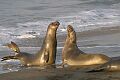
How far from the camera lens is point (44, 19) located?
18.5 m

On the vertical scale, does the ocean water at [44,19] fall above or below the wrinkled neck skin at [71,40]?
below

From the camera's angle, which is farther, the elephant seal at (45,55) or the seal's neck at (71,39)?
the seal's neck at (71,39)

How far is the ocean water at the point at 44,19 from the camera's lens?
1173 centimetres

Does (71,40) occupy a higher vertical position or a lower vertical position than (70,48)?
higher

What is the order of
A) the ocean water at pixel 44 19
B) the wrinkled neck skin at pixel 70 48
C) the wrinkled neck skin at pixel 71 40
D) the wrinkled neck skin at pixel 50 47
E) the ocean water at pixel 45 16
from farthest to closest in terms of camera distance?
1. the ocean water at pixel 45 16
2. the ocean water at pixel 44 19
3. the wrinkled neck skin at pixel 71 40
4. the wrinkled neck skin at pixel 50 47
5. the wrinkled neck skin at pixel 70 48

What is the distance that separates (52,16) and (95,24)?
2.77m

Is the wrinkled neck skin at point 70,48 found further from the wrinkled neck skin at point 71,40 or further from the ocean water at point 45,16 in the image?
the ocean water at point 45,16

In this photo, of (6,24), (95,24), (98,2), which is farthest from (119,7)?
(6,24)

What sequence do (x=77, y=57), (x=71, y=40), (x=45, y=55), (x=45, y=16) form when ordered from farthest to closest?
1. (x=45, y=16)
2. (x=71, y=40)
3. (x=45, y=55)
4. (x=77, y=57)

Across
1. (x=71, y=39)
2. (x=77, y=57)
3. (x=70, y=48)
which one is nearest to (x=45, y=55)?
(x=70, y=48)

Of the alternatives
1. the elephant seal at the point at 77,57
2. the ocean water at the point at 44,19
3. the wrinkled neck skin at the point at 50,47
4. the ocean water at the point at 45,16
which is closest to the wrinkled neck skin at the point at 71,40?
the elephant seal at the point at 77,57

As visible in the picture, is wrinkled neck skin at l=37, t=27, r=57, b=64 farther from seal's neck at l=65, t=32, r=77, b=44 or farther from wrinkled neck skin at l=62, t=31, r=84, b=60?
seal's neck at l=65, t=32, r=77, b=44

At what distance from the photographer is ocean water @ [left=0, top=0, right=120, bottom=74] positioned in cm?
1173

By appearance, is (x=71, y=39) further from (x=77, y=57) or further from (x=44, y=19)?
(x=44, y=19)
